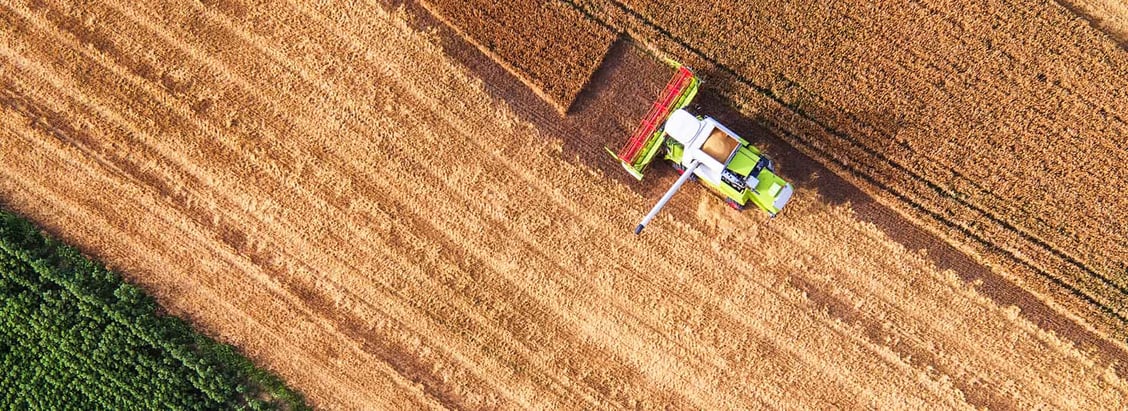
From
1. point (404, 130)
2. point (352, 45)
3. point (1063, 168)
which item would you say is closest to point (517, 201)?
point (404, 130)

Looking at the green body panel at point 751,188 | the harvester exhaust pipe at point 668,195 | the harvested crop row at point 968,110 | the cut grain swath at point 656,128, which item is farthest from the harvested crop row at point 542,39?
the harvester exhaust pipe at point 668,195

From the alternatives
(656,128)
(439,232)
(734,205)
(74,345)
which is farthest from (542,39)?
(74,345)

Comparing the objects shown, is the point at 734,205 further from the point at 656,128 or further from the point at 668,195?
the point at 656,128

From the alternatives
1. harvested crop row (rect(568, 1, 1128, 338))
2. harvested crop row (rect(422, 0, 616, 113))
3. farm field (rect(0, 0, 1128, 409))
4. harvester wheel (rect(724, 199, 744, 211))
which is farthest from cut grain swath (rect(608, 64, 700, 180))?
harvester wheel (rect(724, 199, 744, 211))

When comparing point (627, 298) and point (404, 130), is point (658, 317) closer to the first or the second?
point (627, 298)

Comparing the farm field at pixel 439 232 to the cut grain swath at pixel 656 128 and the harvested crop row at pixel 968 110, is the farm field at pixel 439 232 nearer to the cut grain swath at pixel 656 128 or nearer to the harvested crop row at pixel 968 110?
the cut grain swath at pixel 656 128
